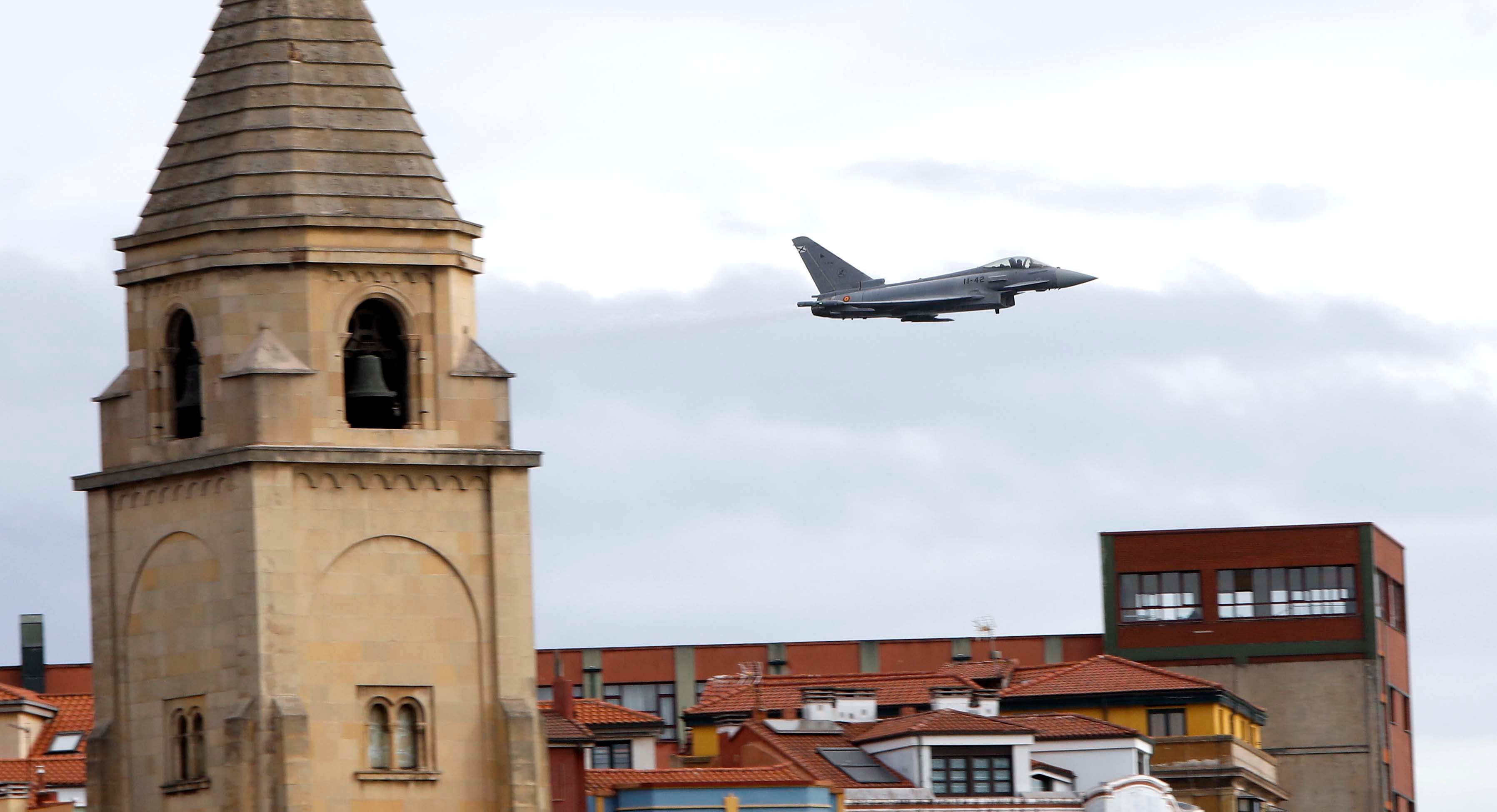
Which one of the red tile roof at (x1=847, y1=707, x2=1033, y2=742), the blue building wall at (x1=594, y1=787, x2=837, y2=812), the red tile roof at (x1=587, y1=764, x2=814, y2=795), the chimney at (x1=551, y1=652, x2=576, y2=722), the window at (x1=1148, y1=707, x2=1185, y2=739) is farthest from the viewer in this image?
the window at (x1=1148, y1=707, x2=1185, y2=739)

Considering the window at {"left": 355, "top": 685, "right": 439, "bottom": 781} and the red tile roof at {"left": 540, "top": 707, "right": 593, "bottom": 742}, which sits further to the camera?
the red tile roof at {"left": 540, "top": 707, "right": 593, "bottom": 742}

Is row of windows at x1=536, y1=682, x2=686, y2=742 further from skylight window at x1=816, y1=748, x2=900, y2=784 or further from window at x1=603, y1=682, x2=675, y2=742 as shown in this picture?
skylight window at x1=816, y1=748, x2=900, y2=784

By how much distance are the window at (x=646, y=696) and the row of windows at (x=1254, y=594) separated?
21.0 m

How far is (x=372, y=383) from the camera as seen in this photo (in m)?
57.5

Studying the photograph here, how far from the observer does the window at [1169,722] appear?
11550 centimetres

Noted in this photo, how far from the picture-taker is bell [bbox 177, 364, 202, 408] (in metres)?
57.9

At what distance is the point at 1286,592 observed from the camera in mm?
155125

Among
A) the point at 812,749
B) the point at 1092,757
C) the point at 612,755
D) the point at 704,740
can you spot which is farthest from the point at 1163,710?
the point at 812,749

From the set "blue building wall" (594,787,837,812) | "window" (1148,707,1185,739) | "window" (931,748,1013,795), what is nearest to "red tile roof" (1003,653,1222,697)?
"window" (1148,707,1185,739)

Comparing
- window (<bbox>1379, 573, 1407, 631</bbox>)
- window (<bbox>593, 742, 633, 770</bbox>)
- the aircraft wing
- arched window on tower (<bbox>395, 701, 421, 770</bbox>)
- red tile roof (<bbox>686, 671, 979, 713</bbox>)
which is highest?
the aircraft wing

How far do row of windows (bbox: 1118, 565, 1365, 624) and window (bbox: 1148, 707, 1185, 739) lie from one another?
128 ft

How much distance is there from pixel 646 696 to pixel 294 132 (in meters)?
102

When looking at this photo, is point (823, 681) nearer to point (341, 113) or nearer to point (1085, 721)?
point (1085, 721)

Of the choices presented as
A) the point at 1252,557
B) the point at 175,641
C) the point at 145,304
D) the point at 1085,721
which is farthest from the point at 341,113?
the point at 1252,557
